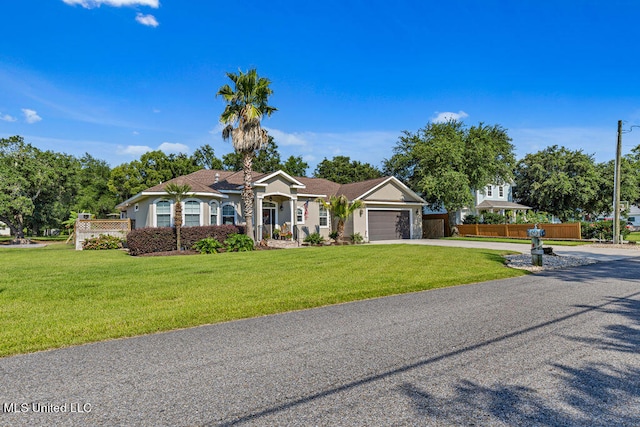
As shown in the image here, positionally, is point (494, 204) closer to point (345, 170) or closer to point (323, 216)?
point (323, 216)

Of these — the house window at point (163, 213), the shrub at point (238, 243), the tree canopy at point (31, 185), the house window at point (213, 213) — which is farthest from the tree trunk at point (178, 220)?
the tree canopy at point (31, 185)

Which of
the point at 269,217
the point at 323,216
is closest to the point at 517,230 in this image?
the point at 323,216

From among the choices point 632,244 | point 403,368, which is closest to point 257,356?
point 403,368

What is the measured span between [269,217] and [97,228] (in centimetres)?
961

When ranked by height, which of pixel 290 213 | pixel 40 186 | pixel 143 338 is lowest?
pixel 143 338

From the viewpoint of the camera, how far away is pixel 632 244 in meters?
19.7

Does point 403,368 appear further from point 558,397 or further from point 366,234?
point 366,234

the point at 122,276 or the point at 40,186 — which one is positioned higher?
the point at 40,186

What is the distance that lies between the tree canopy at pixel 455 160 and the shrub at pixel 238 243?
13.9 meters

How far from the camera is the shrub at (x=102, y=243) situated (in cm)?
1983

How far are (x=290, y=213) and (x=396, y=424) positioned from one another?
20444 mm

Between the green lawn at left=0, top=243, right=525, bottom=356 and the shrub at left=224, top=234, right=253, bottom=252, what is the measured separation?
454 cm

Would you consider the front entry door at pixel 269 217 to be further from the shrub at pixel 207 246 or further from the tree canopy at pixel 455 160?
the tree canopy at pixel 455 160

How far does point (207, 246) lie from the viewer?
1703cm
